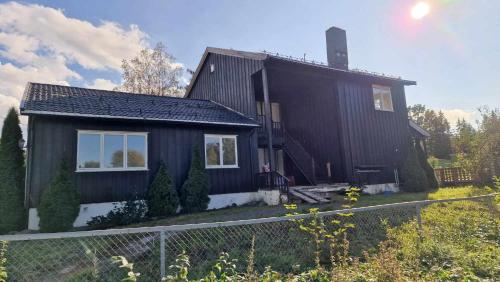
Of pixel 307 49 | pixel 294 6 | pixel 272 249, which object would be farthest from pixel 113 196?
pixel 307 49

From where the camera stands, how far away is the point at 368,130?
13.9 m

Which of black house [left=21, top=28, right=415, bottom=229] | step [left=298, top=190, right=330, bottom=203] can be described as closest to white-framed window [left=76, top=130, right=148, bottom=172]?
black house [left=21, top=28, right=415, bottom=229]

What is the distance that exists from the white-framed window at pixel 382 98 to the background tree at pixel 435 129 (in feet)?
103

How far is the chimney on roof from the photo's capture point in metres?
16.5

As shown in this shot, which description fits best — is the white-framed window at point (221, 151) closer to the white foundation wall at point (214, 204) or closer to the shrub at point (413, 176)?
the white foundation wall at point (214, 204)

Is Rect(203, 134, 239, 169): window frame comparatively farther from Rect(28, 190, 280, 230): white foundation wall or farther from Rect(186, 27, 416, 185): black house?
Rect(186, 27, 416, 185): black house

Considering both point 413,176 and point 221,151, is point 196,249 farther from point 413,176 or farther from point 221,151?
point 413,176

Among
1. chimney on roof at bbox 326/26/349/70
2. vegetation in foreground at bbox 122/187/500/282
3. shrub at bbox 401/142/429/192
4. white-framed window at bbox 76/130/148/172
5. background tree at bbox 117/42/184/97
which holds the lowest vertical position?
vegetation in foreground at bbox 122/187/500/282

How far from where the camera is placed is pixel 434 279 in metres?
3.49

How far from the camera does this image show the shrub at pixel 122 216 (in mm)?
8531

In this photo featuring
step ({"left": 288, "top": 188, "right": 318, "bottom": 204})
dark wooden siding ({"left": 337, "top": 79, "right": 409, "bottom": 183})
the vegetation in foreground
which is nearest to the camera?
the vegetation in foreground

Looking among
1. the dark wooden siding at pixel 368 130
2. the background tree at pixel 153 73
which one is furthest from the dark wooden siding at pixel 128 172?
the background tree at pixel 153 73

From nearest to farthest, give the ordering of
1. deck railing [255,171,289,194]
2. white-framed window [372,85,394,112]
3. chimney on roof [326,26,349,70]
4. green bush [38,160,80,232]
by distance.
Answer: green bush [38,160,80,232] → deck railing [255,171,289,194] → white-framed window [372,85,394,112] → chimney on roof [326,26,349,70]

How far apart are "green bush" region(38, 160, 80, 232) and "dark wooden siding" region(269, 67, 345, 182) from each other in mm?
8146
